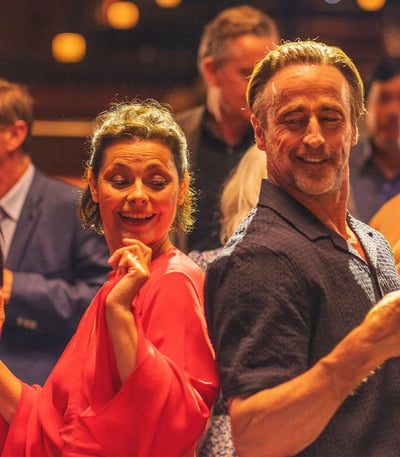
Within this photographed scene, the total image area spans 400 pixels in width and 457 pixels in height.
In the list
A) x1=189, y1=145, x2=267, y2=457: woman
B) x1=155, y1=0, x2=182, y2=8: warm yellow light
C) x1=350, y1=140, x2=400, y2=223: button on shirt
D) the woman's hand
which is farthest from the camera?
x1=155, y1=0, x2=182, y2=8: warm yellow light

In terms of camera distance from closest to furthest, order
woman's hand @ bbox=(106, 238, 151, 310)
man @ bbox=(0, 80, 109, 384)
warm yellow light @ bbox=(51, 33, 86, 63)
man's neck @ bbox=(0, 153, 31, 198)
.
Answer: woman's hand @ bbox=(106, 238, 151, 310)
man @ bbox=(0, 80, 109, 384)
man's neck @ bbox=(0, 153, 31, 198)
warm yellow light @ bbox=(51, 33, 86, 63)

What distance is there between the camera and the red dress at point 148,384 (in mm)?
1838

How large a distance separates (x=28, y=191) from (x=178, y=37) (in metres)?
3.47

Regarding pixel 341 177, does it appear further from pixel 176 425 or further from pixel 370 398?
pixel 176 425

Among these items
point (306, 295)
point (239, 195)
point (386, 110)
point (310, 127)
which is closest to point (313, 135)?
point (310, 127)

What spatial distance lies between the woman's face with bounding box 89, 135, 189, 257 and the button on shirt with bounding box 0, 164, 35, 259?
1014 millimetres

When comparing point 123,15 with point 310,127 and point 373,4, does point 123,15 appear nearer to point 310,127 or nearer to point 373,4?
point 373,4

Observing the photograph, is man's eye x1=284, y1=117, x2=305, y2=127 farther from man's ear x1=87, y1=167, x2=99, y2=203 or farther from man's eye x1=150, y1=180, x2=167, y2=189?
man's ear x1=87, y1=167, x2=99, y2=203

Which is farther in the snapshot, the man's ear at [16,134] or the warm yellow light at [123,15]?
the warm yellow light at [123,15]

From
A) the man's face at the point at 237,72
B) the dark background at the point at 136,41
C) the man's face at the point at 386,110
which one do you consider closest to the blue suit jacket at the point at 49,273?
the man's face at the point at 237,72

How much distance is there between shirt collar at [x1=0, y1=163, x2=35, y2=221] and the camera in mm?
3092

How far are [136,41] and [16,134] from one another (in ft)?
9.88

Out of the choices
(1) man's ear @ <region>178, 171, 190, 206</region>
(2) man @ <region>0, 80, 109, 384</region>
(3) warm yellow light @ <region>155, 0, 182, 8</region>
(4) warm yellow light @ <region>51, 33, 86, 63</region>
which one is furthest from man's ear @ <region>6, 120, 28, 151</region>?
(4) warm yellow light @ <region>51, 33, 86, 63</region>

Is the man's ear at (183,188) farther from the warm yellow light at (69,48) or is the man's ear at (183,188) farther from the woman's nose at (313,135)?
the warm yellow light at (69,48)
